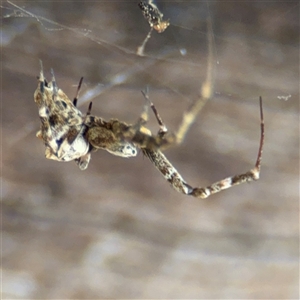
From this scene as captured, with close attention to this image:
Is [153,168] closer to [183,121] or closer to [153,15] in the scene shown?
[183,121]

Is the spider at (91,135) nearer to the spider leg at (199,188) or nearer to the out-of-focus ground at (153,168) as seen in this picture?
the spider leg at (199,188)

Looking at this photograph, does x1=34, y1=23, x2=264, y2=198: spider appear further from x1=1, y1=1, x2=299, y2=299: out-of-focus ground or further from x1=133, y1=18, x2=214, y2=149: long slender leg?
x1=1, y1=1, x2=299, y2=299: out-of-focus ground

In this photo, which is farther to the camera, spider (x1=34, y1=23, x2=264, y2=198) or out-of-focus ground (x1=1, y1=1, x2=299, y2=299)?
out-of-focus ground (x1=1, y1=1, x2=299, y2=299)

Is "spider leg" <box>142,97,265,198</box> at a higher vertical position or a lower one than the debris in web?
lower

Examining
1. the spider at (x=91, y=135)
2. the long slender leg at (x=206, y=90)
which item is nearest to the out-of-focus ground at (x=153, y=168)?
the long slender leg at (x=206, y=90)

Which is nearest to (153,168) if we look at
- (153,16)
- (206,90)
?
(206,90)

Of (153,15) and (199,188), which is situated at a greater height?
(153,15)

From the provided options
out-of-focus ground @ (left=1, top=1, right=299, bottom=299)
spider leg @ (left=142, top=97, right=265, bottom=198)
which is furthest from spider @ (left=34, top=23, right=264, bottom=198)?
out-of-focus ground @ (left=1, top=1, right=299, bottom=299)

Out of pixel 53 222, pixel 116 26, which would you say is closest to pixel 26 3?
pixel 116 26

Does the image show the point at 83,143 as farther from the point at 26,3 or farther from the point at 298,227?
the point at 298,227
